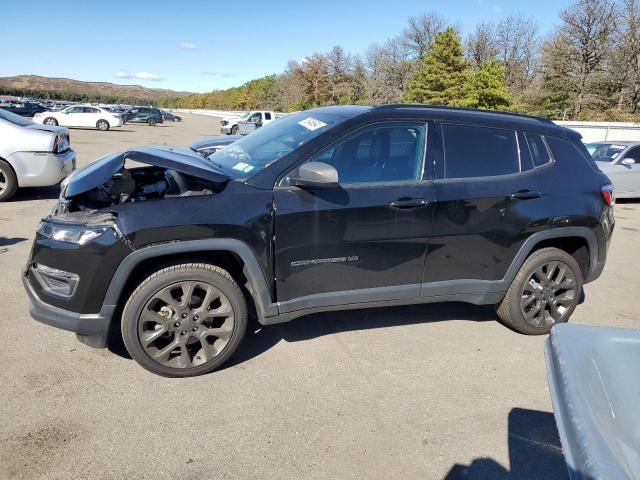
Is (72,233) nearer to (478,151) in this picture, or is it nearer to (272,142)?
(272,142)

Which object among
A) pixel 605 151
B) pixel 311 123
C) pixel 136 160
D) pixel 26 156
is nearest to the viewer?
pixel 136 160

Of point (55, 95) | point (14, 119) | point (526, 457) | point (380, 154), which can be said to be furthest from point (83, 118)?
point (55, 95)

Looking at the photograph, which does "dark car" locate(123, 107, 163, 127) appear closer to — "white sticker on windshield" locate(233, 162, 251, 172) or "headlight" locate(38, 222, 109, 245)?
"white sticker on windshield" locate(233, 162, 251, 172)

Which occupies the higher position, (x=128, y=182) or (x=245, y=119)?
(x=245, y=119)

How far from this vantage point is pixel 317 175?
3041mm

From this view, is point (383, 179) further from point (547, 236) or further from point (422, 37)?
point (422, 37)

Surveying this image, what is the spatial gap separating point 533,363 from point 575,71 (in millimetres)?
44002

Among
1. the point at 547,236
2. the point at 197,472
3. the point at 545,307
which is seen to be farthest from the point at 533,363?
the point at 197,472

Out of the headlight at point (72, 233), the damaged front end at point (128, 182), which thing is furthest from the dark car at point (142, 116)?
the headlight at point (72, 233)

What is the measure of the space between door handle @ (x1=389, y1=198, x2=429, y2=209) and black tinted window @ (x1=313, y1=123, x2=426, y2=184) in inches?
6.8

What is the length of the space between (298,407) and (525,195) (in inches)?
94.2

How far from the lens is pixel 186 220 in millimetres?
3010

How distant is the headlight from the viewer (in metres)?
2.92

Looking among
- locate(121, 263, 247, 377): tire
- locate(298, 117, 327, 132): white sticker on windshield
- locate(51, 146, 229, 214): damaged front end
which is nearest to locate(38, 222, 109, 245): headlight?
locate(51, 146, 229, 214): damaged front end
